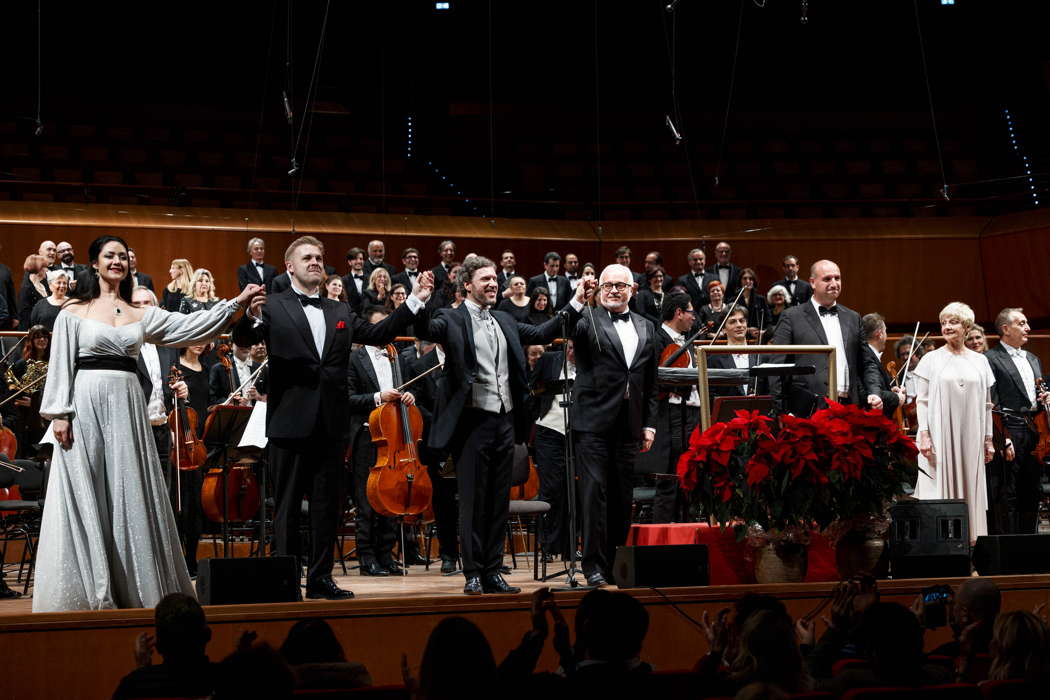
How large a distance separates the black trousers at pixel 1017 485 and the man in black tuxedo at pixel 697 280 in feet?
14.9

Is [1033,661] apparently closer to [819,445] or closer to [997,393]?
[819,445]

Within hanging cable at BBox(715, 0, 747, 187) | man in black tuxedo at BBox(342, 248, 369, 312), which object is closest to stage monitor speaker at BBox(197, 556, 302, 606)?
man in black tuxedo at BBox(342, 248, 369, 312)

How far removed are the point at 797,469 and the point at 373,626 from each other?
1.59 m

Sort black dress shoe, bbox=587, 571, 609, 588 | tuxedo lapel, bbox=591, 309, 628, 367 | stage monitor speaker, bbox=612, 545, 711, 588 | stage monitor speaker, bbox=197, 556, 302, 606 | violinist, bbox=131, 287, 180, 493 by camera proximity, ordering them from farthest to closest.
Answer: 1. violinist, bbox=131, 287, 180, 493
2. tuxedo lapel, bbox=591, 309, 628, 367
3. black dress shoe, bbox=587, 571, 609, 588
4. stage monitor speaker, bbox=612, 545, 711, 588
5. stage monitor speaker, bbox=197, 556, 302, 606

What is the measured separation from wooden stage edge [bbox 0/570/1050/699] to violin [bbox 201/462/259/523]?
2.42 m

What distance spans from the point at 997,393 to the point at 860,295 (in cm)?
684

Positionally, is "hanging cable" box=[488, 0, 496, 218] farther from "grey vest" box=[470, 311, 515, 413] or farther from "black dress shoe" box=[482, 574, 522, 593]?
"black dress shoe" box=[482, 574, 522, 593]

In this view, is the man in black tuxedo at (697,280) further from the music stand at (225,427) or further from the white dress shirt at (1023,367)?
the music stand at (225,427)

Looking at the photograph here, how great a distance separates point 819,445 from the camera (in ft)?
14.6

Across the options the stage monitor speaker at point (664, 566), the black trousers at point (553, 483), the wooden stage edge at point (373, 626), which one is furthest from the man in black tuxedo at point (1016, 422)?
the stage monitor speaker at point (664, 566)

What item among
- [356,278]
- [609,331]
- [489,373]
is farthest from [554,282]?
[489,373]

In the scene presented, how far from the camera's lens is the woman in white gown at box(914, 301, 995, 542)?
6.36 metres

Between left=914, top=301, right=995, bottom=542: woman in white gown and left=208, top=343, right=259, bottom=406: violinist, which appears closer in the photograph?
left=914, top=301, right=995, bottom=542: woman in white gown

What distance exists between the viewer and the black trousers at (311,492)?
454 cm
